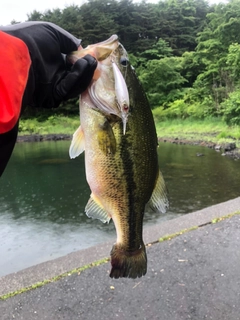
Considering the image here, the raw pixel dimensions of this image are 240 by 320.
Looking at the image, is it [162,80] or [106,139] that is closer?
[106,139]

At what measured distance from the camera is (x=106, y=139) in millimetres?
1574

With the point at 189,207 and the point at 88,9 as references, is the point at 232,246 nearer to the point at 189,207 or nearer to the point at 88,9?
the point at 189,207

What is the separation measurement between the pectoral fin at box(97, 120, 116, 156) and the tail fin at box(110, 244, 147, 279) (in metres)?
0.51

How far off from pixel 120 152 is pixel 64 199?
7.68 meters

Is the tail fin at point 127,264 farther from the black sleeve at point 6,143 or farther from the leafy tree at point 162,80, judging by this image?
the leafy tree at point 162,80

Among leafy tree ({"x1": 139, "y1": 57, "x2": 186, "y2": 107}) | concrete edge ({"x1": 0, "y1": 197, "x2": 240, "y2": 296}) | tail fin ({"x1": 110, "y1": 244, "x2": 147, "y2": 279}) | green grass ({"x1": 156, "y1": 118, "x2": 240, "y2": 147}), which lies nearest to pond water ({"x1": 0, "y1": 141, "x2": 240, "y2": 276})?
concrete edge ({"x1": 0, "y1": 197, "x2": 240, "y2": 296})

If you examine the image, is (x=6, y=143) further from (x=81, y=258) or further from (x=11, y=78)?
(x=81, y=258)

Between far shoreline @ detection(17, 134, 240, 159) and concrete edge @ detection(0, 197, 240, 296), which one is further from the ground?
concrete edge @ detection(0, 197, 240, 296)

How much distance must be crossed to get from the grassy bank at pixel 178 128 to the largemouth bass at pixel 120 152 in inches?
558

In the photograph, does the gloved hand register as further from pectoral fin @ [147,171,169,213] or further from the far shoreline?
the far shoreline

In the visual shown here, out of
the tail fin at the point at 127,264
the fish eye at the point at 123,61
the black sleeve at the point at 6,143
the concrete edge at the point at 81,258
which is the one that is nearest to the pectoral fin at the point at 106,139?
the fish eye at the point at 123,61

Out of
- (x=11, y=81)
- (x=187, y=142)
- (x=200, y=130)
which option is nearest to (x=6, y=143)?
(x=11, y=81)

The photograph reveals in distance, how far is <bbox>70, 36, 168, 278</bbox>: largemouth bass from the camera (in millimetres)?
1523

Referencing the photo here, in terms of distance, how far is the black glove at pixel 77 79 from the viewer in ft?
4.80
